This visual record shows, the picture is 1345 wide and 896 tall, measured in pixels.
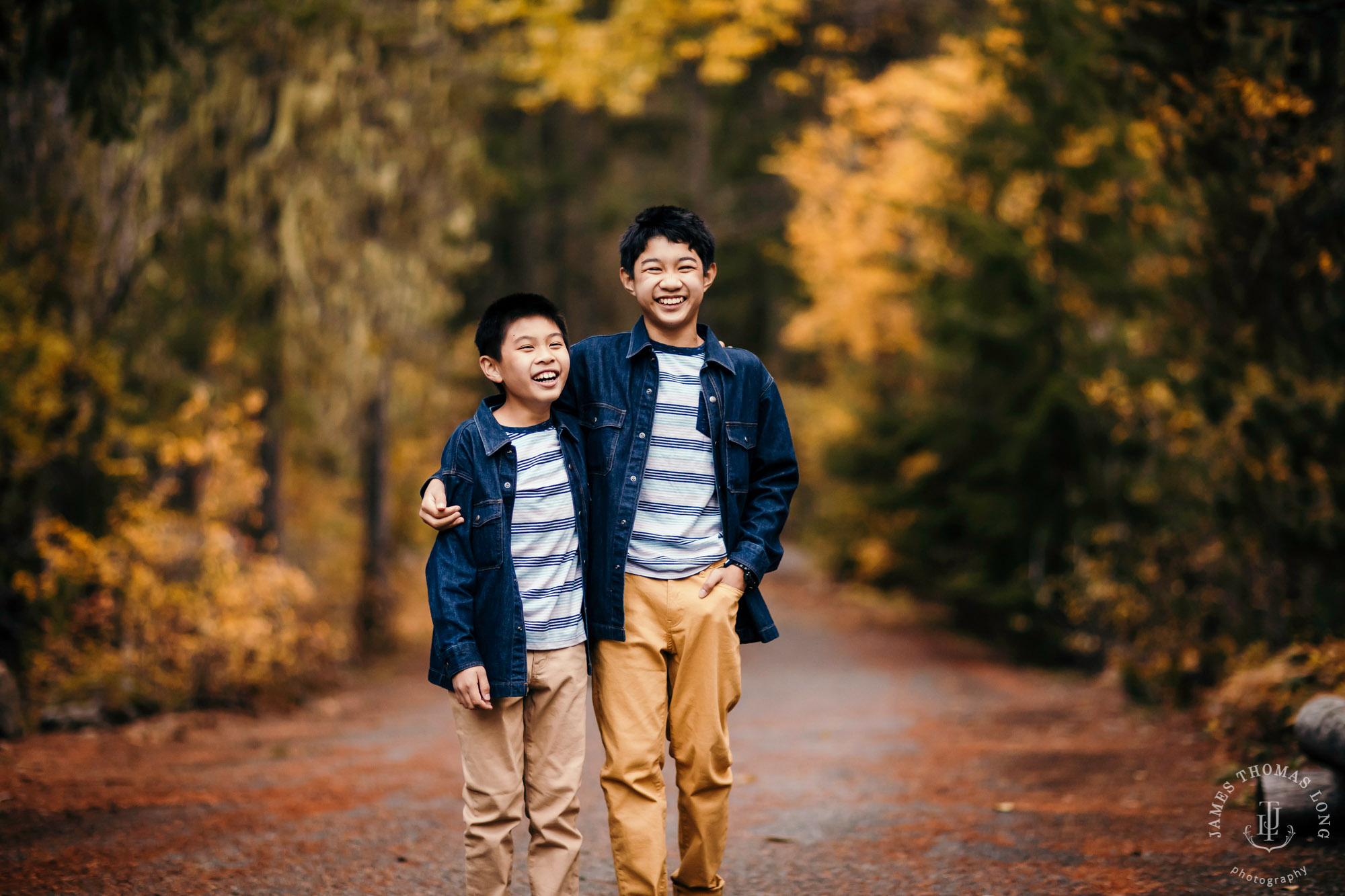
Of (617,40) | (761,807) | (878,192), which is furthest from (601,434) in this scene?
(878,192)

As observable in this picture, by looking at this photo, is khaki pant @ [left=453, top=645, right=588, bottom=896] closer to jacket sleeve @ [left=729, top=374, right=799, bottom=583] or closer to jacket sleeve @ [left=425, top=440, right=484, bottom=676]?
jacket sleeve @ [left=425, top=440, right=484, bottom=676]

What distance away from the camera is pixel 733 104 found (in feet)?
84.5

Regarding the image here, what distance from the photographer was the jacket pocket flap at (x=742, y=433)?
11.5 feet

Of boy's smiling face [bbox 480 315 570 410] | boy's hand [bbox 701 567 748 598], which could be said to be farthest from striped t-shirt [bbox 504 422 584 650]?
boy's hand [bbox 701 567 748 598]

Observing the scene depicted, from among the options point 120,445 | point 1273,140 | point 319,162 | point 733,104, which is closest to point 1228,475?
point 1273,140

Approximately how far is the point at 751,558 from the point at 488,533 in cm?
77

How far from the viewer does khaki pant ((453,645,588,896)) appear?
10.3 ft

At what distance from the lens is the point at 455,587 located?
3182mm

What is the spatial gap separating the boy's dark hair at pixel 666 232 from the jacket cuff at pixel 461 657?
4.01ft

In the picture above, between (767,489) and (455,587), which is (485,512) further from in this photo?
(767,489)

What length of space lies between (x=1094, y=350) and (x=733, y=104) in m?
17.2

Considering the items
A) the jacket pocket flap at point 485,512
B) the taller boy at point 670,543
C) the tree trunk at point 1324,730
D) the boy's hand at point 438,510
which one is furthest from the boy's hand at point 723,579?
the tree trunk at point 1324,730

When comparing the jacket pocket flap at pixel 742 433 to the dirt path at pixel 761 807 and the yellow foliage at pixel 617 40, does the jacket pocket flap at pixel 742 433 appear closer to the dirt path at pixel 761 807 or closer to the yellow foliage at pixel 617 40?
the dirt path at pixel 761 807

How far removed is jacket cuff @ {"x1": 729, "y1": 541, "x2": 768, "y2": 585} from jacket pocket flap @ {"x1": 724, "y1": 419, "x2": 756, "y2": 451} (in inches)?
11.9
